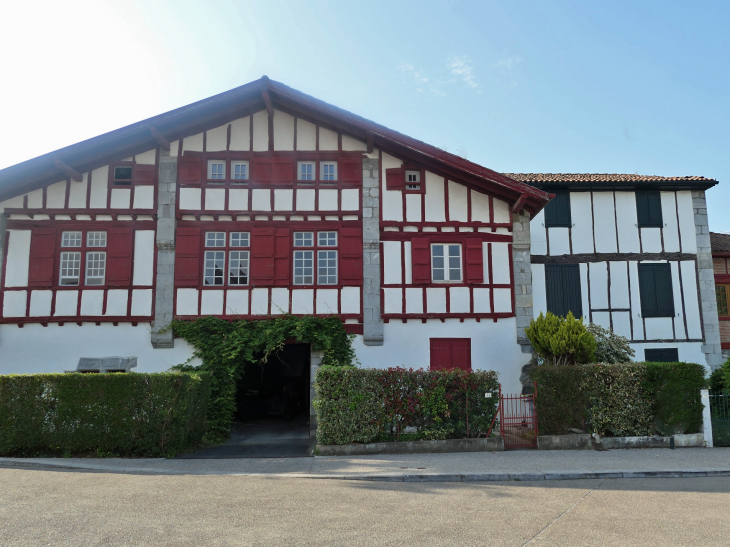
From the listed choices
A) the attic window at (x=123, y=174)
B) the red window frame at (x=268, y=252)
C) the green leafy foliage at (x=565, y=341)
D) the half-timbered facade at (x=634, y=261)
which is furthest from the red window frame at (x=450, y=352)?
the attic window at (x=123, y=174)

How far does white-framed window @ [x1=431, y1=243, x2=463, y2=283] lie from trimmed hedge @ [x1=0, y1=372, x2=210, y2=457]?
7.38 meters

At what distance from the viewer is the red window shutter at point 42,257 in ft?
46.1

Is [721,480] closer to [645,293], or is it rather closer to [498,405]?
[498,405]

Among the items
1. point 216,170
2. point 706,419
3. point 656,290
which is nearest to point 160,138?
point 216,170

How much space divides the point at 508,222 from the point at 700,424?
21.1 feet

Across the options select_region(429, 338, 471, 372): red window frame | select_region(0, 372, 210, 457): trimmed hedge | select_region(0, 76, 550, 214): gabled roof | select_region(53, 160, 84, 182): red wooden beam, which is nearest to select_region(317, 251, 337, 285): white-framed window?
select_region(429, 338, 471, 372): red window frame

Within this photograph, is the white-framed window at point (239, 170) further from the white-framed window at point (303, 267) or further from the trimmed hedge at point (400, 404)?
the trimmed hedge at point (400, 404)

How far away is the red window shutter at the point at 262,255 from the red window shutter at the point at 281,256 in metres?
0.08

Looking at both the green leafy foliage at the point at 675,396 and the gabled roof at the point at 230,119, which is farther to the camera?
the gabled roof at the point at 230,119

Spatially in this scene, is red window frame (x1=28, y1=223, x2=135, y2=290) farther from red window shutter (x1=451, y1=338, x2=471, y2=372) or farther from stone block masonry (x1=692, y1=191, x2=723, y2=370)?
stone block masonry (x1=692, y1=191, x2=723, y2=370)

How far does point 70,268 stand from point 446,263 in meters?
9.69

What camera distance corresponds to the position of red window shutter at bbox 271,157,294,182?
14.7 metres

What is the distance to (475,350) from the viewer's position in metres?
14.4

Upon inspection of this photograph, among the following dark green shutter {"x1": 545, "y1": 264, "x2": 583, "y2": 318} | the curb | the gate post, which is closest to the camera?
the curb
